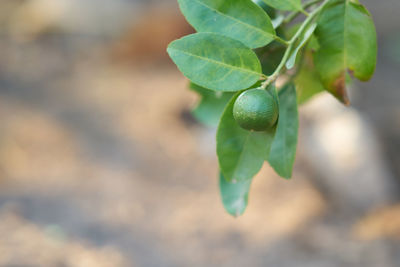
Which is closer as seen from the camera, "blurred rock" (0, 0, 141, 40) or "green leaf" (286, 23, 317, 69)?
"green leaf" (286, 23, 317, 69)

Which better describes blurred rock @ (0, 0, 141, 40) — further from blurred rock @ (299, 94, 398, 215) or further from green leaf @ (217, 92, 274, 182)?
green leaf @ (217, 92, 274, 182)

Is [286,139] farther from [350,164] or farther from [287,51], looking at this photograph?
[350,164]

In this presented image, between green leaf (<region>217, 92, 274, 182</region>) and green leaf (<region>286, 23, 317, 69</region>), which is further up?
green leaf (<region>286, 23, 317, 69</region>)

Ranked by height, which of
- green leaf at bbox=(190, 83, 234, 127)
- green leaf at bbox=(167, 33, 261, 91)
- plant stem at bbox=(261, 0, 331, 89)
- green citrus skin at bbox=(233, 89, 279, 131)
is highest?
green leaf at bbox=(167, 33, 261, 91)

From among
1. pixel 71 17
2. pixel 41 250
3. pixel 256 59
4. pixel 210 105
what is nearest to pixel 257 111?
pixel 256 59

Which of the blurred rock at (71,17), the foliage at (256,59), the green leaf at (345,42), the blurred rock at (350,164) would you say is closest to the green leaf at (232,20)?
the foliage at (256,59)

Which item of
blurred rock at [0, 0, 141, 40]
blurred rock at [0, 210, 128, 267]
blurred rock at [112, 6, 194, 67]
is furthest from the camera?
blurred rock at [0, 0, 141, 40]

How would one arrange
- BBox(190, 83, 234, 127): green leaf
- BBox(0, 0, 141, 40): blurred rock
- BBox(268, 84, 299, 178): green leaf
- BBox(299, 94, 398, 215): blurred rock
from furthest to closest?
BBox(0, 0, 141, 40): blurred rock < BBox(299, 94, 398, 215): blurred rock < BBox(190, 83, 234, 127): green leaf < BBox(268, 84, 299, 178): green leaf

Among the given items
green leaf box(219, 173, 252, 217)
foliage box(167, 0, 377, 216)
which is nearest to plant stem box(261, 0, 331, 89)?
foliage box(167, 0, 377, 216)

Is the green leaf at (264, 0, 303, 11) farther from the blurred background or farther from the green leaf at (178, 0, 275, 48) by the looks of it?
the blurred background
